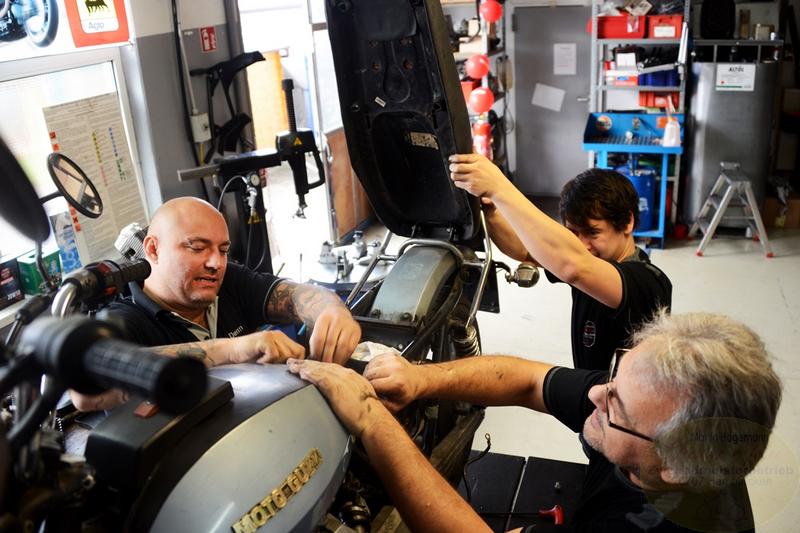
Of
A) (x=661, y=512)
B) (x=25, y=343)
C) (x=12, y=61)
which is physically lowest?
(x=661, y=512)

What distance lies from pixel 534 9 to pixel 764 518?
5165mm

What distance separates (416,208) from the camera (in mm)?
2518

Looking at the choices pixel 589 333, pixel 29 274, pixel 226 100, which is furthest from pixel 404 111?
pixel 226 100

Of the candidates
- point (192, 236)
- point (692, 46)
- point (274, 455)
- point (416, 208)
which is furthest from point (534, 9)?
point (274, 455)

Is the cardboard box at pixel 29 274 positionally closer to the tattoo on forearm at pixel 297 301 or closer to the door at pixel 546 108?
the tattoo on forearm at pixel 297 301

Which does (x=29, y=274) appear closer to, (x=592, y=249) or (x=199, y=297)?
Answer: (x=199, y=297)

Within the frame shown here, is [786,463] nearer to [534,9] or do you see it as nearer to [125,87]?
[125,87]

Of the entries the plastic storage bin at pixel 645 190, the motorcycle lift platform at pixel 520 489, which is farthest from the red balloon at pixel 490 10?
the motorcycle lift platform at pixel 520 489

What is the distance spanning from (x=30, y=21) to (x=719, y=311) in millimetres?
4248

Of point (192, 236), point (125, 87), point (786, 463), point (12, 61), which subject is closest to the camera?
point (192, 236)

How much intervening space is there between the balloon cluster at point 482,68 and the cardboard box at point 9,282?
3810 mm

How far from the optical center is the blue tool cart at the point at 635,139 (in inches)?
224

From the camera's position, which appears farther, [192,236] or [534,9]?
[534,9]

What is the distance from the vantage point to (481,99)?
5848 mm
